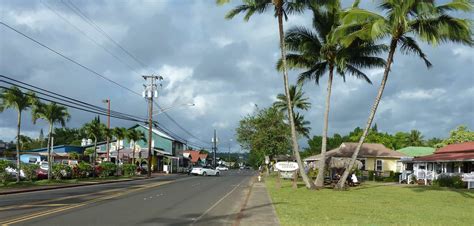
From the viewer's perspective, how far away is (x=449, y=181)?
36188mm

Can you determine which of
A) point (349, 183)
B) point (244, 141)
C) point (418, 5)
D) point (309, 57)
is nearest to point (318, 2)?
point (309, 57)

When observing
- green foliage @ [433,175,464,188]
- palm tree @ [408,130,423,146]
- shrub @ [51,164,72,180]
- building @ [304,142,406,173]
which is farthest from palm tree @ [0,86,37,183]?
palm tree @ [408,130,423,146]

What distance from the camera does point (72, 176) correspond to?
42.9 metres

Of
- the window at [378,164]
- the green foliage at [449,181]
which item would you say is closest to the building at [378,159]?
the window at [378,164]

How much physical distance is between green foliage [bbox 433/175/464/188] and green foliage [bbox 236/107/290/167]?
2194cm

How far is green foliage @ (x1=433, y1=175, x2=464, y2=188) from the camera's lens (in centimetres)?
3500

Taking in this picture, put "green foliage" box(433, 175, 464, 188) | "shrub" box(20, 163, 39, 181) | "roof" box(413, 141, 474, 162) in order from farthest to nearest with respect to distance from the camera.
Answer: "roof" box(413, 141, 474, 162), "shrub" box(20, 163, 39, 181), "green foliage" box(433, 175, 464, 188)

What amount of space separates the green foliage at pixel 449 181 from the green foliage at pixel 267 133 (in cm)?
2194

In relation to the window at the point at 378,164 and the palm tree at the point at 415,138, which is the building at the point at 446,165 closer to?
the window at the point at 378,164

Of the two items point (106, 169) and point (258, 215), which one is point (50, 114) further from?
point (258, 215)

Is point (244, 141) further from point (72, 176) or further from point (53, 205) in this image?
point (53, 205)

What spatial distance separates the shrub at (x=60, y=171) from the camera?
39.1 metres

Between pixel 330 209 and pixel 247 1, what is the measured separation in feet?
48.6

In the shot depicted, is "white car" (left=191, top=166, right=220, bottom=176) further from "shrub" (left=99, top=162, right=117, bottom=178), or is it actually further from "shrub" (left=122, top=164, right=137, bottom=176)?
"shrub" (left=99, top=162, right=117, bottom=178)
